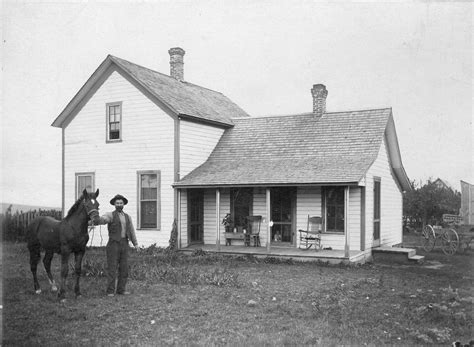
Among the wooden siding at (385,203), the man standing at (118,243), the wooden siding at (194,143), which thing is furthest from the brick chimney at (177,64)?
the man standing at (118,243)

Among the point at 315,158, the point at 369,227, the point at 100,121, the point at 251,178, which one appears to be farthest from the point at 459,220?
the point at 100,121

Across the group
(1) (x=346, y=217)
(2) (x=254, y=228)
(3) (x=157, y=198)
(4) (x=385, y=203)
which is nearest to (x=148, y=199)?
(3) (x=157, y=198)

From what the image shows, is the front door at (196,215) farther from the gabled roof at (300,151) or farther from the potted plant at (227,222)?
the potted plant at (227,222)

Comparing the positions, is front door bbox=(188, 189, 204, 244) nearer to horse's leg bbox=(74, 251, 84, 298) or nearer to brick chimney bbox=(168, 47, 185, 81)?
brick chimney bbox=(168, 47, 185, 81)

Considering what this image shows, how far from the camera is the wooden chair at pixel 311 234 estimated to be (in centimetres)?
1677

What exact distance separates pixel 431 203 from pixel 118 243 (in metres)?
23.0

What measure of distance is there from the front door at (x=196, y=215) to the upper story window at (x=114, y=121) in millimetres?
3558

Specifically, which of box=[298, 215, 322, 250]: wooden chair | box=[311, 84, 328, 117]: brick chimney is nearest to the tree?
box=[311, 84, 328, 117]: brick chimney

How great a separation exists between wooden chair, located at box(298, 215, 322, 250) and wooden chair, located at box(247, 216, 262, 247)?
1626 mm

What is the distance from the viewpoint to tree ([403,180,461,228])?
28844 millimetres

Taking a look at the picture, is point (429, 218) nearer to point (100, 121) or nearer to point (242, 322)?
point (100, 121)

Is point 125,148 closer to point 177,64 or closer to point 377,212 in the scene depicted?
point 177,64

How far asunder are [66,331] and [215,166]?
39.0 ft

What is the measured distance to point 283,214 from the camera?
59.0 feet
